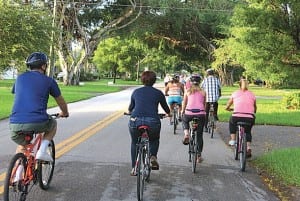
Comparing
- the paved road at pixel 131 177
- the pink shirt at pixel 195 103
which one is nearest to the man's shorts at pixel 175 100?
the paved road at pixel 131 177

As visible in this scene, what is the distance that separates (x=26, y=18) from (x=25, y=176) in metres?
23.7

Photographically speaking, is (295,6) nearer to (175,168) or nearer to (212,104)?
(212,104)

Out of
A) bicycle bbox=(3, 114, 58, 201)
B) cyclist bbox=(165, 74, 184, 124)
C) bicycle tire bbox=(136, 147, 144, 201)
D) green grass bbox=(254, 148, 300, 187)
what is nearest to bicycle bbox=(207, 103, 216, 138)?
cyclist bbox=(165, 74, 184, 124)

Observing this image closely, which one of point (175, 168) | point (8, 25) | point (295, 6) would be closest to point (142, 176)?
point (175, 168)

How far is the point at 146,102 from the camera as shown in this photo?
732cm

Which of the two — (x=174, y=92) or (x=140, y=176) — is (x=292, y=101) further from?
(x=140, y=176)

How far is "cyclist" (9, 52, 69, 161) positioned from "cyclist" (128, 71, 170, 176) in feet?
4.53

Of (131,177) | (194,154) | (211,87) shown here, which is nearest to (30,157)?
(131,177)

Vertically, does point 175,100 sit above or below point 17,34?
below

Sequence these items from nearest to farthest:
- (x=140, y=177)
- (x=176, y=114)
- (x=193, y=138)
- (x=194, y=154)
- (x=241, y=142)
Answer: (x=140, y=177) → (x=194, y=154) → (x=193, y=138) → (x=241, y=142) → (x=176, y=114)

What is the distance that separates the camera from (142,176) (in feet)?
22.4

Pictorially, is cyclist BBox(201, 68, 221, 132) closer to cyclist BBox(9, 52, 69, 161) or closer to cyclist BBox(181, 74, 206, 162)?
cyclist BBox(181, 74, 206, 162)

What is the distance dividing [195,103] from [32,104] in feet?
13.4

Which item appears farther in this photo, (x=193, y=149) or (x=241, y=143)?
(x=241, y=143)
